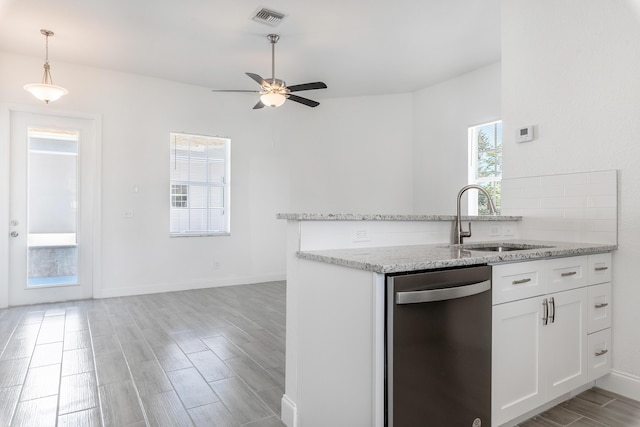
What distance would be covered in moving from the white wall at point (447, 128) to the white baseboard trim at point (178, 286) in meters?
2.70

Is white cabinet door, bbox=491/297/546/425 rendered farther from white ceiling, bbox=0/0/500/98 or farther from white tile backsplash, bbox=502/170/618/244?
white ceiling, bbox=0/0/500/98

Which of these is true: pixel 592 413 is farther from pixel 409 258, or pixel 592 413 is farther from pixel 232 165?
pixel 232 165

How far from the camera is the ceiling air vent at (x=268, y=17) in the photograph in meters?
3.36

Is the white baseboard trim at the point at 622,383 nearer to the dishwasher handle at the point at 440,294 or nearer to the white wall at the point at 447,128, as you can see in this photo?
the dishwasher handle at the point at 440,294

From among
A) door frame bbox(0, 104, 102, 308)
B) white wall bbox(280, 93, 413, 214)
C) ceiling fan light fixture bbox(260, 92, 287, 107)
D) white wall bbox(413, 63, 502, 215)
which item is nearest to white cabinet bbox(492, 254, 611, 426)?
ceiling fan light fixture bbox(260, 92, 287, 107)

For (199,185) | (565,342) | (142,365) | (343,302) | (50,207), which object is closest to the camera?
(343,302)

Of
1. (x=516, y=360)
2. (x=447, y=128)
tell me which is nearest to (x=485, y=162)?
(x=447, y=128)

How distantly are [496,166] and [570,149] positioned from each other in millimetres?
2334

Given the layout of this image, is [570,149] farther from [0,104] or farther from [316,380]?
[0,104]

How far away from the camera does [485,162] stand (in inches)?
196

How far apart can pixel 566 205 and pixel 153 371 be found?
9.95ft

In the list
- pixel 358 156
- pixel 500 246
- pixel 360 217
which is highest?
pixel 358 156

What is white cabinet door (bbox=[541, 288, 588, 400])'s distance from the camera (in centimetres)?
193

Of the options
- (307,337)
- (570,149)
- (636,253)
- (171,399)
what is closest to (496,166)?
(570,149)
